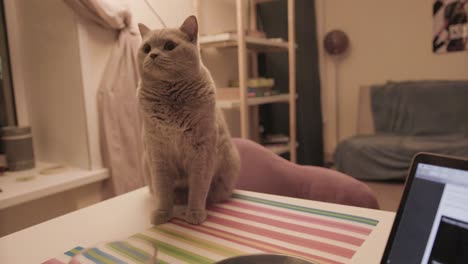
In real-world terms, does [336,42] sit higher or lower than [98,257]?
higher

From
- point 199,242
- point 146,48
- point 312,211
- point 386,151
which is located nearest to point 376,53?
point 386,151

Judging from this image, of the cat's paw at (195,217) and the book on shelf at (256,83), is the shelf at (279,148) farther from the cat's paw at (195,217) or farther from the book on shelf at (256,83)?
the cat's paw at (195,217)

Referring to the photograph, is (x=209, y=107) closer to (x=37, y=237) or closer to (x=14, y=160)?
(x=37, y=237)

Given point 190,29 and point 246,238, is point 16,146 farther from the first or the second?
point 246,238

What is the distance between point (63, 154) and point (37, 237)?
1.08 meters

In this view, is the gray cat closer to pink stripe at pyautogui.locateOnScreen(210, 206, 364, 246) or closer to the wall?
pink stripe at pyautogui.locateOnScreen(210, 206, 364, 246)

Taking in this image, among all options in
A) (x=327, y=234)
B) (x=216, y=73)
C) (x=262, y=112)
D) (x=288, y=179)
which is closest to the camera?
(x=327, y=234)

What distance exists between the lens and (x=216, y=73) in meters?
2.63

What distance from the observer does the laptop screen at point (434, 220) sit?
16.4 inches

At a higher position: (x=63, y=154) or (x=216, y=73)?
(x=216, y=73)

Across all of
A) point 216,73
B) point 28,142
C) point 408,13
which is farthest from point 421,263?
point 408,13

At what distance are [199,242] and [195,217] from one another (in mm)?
108

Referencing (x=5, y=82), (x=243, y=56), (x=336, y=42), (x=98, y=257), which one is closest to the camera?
(x=98, y=257)

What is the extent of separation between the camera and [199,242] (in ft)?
2.29
